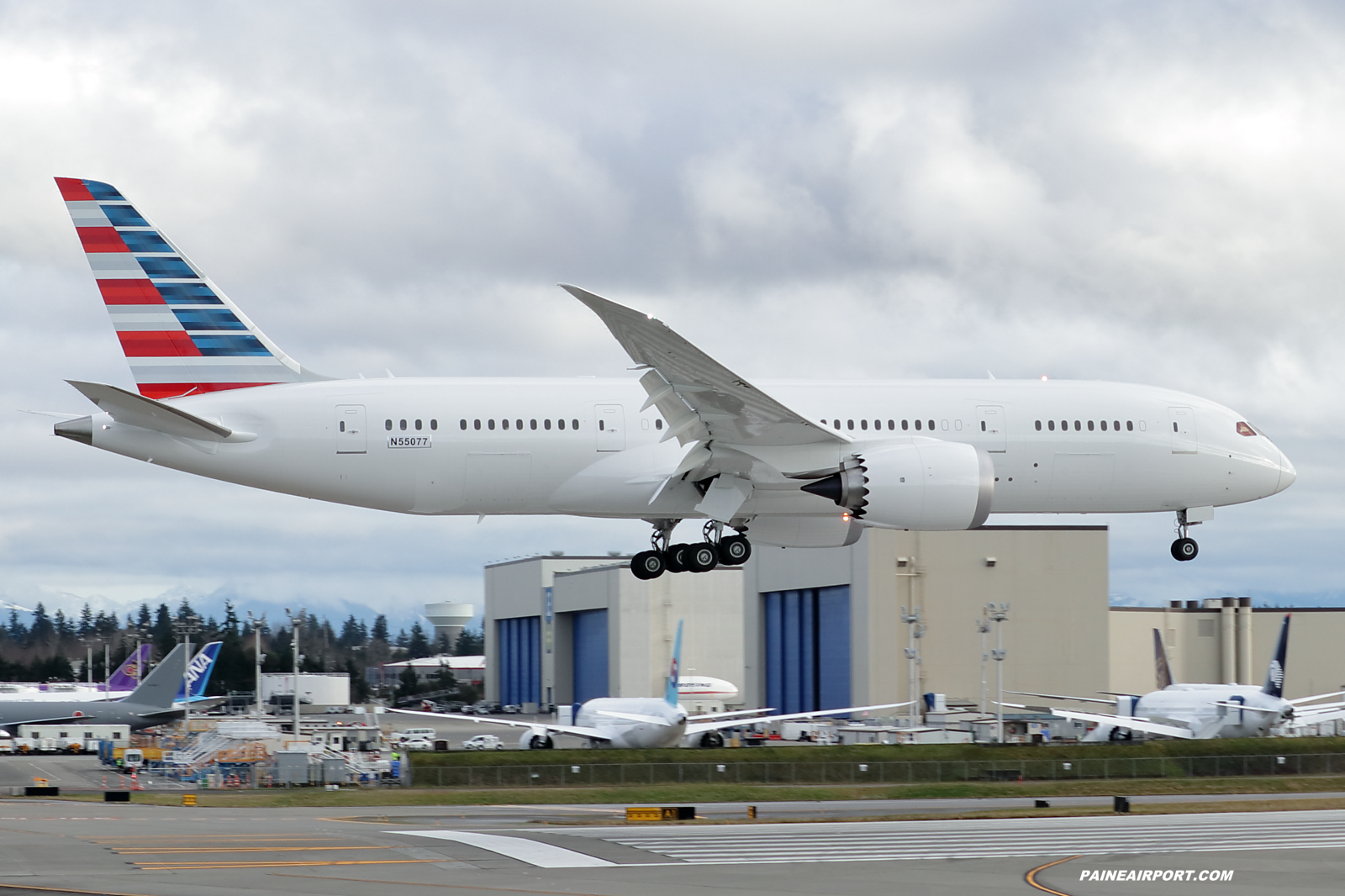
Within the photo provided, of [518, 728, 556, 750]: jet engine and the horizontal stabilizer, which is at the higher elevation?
the horizontal stabilizer

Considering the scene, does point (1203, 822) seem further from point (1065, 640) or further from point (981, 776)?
point (1065, 640)

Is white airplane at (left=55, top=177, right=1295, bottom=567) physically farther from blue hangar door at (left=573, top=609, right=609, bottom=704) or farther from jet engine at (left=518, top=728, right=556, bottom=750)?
blue hangar door at (left=573, top=609, right=609, bottom=704)

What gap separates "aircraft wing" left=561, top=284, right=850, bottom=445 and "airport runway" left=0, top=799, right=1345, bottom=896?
316 inches

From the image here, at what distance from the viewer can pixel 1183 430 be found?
32.0m

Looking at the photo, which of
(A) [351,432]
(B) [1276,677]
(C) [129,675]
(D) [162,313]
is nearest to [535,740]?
(B) [1276,677]

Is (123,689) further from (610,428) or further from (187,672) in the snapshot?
(610,428)

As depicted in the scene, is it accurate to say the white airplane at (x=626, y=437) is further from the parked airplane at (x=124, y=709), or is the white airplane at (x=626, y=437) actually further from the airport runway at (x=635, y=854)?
the parked airplane at (x=124, y=709)

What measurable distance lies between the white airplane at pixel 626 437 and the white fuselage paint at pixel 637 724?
91.1 feet

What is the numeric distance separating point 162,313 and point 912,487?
15.7 metres

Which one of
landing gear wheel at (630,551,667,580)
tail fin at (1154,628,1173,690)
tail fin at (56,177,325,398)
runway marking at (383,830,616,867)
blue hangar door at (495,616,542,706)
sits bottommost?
blue hangar door at (495,616,542,706)

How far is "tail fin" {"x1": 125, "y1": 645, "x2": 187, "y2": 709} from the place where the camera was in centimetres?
8162

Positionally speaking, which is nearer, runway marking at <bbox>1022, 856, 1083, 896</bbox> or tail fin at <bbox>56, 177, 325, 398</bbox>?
runway marking at <bbox>1022, 856, 1083, 896</bbox>

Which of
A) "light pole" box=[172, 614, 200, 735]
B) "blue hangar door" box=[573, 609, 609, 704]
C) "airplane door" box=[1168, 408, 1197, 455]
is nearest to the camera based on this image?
"airplane door" box=[1168, 408, 1197, 455]

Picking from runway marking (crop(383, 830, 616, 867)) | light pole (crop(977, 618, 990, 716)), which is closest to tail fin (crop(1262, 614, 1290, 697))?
light pole (crop(977, 618, 990, 716))
